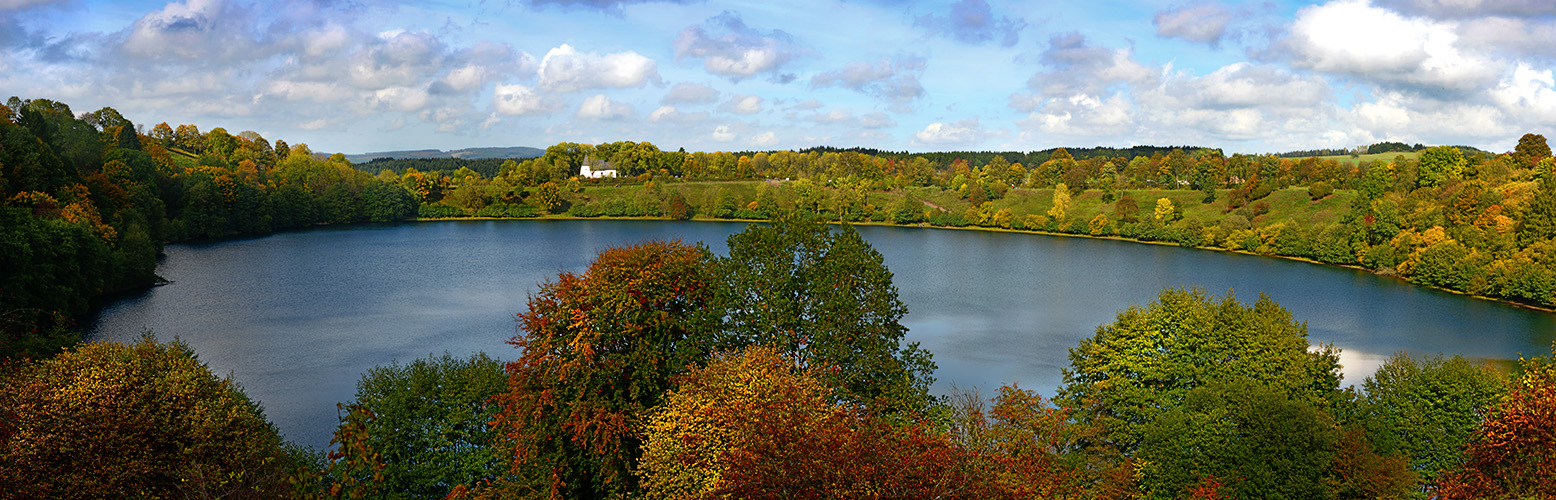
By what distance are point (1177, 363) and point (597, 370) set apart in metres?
14.2

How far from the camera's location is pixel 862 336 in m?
19.2

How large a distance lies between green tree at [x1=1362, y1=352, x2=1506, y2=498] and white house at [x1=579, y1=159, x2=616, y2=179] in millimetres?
120593

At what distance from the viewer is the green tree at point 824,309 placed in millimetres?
18938

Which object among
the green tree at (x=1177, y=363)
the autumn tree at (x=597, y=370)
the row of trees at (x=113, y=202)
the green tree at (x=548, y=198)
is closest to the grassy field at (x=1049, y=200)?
the green tree at (x=548, y=198)

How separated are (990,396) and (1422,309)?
33693 mm

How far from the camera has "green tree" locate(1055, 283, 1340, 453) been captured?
67.2 ft

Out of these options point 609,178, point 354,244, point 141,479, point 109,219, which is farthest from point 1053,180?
point 141,479

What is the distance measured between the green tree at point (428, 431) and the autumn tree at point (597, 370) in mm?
807

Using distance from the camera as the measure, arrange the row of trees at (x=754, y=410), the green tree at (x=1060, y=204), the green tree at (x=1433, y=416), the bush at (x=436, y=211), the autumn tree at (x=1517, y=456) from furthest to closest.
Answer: the bush at (x=436, y=211) → the green tree at (x=1060, y=204) → the green tree at (x=1433, y=416) → the row of trees at (x=754, y=410) → the autumn tree at (x=1517, y=456)

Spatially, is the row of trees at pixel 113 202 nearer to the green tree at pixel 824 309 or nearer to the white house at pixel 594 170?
the green tree at pixel 824 309

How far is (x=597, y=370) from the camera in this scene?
18125 millimetres

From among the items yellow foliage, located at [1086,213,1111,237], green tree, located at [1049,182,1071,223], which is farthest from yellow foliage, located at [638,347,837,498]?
green tree, located at [1049,182,1071,223]

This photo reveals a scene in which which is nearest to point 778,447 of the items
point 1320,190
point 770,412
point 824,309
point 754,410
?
point 770,412

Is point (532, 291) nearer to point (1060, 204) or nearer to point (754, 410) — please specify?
point (754, 410)
